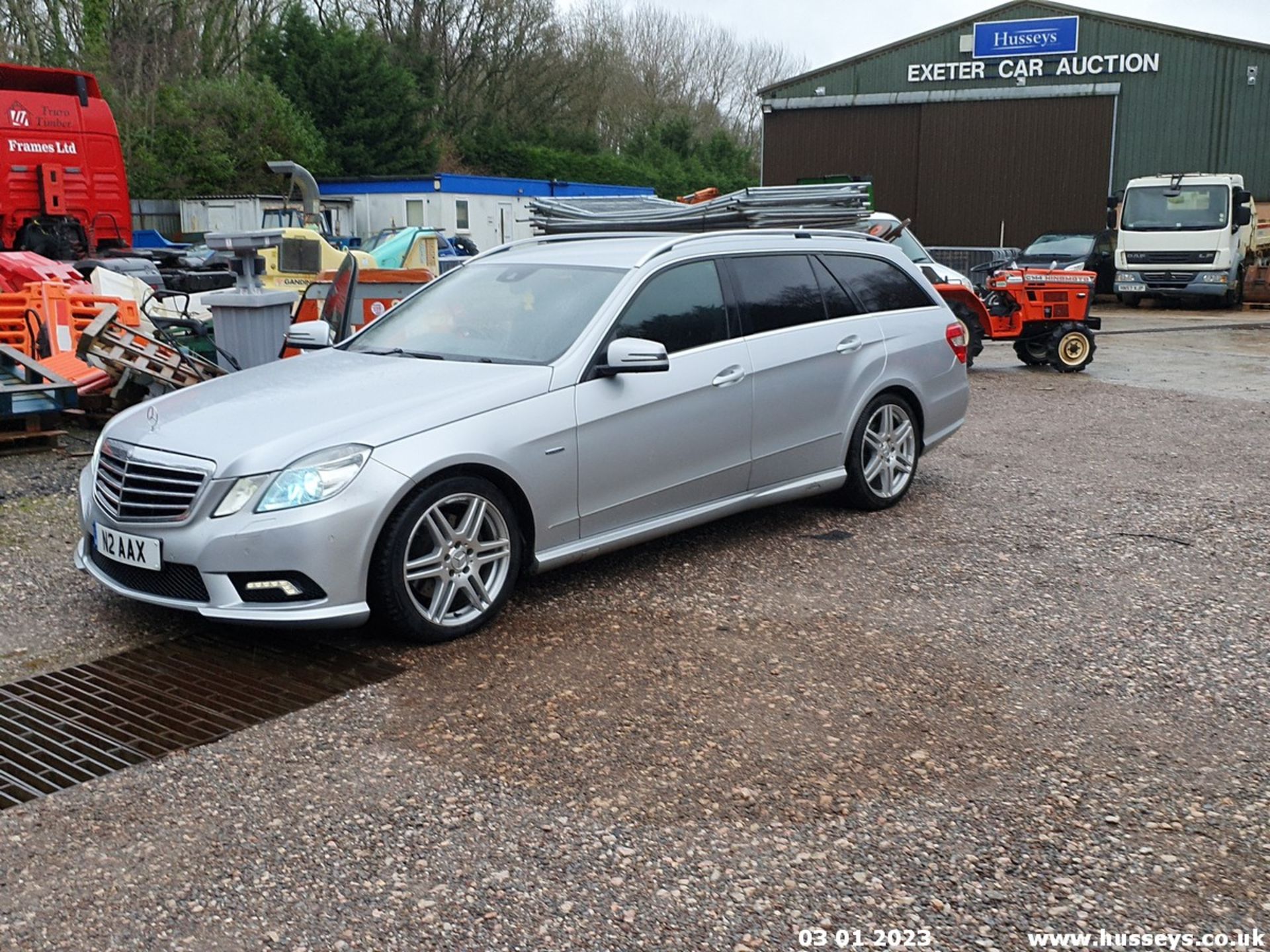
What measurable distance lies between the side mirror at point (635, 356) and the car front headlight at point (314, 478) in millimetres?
1237

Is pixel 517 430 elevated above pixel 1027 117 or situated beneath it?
situated beneath

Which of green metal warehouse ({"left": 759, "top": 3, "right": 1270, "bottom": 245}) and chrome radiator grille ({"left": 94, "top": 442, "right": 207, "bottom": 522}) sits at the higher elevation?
green metal warehouse ({"left": 759, "top": 3, "right": 1270, "bottom": 245})

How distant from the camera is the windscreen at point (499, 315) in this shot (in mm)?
5809

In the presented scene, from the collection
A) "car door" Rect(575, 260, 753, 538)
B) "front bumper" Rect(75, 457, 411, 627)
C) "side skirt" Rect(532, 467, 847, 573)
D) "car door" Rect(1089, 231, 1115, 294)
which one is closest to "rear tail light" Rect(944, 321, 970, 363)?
"side skirt" Rect(532, 467, 847, 573)

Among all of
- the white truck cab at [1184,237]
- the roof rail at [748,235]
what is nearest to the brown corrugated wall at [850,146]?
the white truck cab at [1184,237]

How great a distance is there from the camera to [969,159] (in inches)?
1369

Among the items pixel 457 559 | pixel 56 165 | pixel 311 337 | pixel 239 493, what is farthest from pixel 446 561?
pixel 56 165

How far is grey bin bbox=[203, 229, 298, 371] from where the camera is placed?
32.0 ft

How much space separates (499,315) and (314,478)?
1.62 meters

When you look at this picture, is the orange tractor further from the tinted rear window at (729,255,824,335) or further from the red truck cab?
the red truck cab

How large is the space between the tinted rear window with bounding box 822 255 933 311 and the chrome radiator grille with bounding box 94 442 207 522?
12.5ft

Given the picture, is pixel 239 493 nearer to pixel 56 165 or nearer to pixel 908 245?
pixel 908 245

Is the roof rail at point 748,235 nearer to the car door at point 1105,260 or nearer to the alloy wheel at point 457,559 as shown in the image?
the alloy wheel at point 457,559
